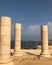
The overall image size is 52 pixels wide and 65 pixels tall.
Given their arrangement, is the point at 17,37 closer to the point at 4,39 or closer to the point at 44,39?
the point at 44,39

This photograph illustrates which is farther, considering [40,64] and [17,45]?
[17,45]

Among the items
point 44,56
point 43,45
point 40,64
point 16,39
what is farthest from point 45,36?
point 40,64

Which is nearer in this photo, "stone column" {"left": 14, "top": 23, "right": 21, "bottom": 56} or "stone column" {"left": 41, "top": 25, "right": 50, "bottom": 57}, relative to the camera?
"stone column" {"left": 41, "top": 25, "right": 50, "bottom": 57}

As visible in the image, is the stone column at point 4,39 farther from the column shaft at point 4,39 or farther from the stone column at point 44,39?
the stone column at point 44,39

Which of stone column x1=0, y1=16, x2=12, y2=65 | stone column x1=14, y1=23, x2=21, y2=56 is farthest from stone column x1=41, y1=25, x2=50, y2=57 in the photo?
stone column x1=0, y1=16, x2=12, y2=65

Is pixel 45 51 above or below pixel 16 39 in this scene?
below

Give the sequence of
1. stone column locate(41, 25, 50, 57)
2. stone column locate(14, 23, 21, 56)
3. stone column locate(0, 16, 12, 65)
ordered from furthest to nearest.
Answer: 1. stone column locate(14, 23, 21, 56)
2. stone column locate(41, 25, 50, 57)
3. stone column locate(0, 16, 12, 65)

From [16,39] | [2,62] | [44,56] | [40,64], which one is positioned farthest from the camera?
[16,39]

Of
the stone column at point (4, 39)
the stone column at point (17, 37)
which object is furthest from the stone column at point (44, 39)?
the stone column at point (4, 39)

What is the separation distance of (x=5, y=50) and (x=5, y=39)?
97 cm

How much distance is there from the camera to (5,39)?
13.1 m

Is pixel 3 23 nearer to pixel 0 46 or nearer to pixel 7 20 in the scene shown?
pixel 7 20

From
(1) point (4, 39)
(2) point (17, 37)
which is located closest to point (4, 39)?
(1) point (4, 39)

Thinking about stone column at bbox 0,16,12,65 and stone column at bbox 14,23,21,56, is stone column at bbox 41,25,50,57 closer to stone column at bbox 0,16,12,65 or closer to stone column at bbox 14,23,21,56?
stone column at bbox 14,23,21,56
